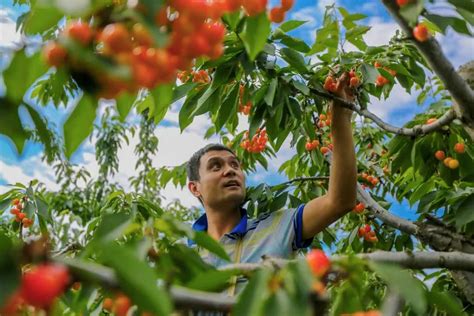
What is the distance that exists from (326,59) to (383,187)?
1811 mm

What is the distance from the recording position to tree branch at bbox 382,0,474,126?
1341 mm

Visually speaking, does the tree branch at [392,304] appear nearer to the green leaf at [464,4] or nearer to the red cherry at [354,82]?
the green leaf at [464,4]

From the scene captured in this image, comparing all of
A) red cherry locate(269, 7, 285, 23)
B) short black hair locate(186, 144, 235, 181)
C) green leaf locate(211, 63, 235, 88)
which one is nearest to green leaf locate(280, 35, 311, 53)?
green leaf locate(211, 63, 235, 88)

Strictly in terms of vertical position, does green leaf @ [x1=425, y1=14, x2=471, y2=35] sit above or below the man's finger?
below

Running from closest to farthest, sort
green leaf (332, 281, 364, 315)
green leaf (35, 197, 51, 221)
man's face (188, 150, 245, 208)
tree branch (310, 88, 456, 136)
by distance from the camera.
Answer: green leaf (332, 281, 364, 315) → tree branch (310, 88, 456, 136) → man's face (188, 150, 245, 208) → green leaf (35, 197, 51, 221)

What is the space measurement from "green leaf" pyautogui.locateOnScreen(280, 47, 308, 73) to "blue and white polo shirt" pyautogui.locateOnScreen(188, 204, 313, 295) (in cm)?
63

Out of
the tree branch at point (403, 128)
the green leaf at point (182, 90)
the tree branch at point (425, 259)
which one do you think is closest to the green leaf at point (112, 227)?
the tree branch at point (425, 259)

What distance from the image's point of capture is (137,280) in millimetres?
721

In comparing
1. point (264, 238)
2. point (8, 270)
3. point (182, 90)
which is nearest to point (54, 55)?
point (8, 270)

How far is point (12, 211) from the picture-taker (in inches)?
123

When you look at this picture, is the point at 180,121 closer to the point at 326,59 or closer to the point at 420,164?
the point at 326,59

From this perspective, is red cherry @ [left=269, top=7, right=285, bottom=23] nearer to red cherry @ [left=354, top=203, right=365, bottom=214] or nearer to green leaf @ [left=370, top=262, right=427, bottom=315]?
green leaf @ [left=370, top=262, right=427, bottom=315]

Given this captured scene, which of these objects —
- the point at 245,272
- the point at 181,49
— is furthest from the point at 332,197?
the point at 181,49

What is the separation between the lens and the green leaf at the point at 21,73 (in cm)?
79
